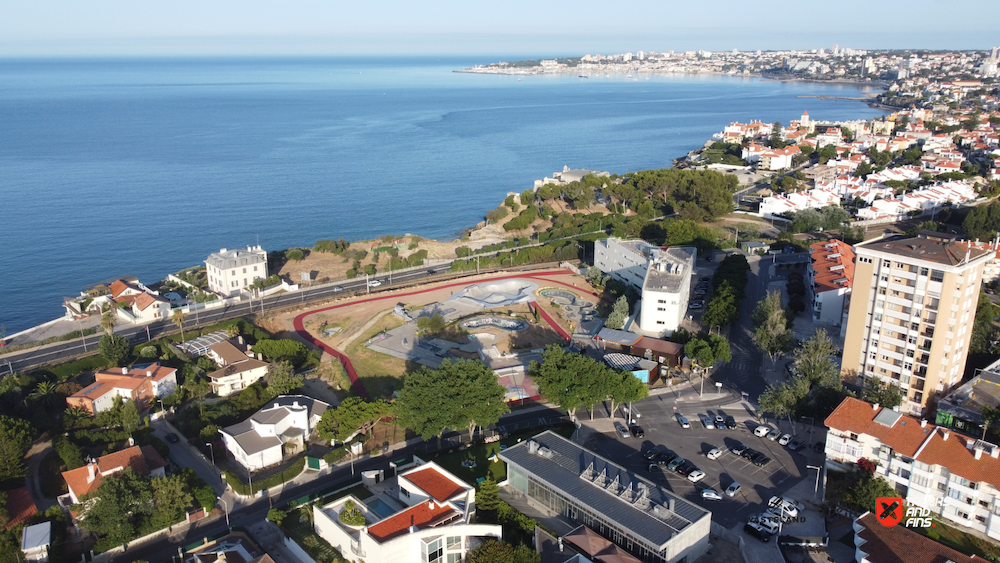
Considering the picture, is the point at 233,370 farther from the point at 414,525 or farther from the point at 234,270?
the point at 414,525

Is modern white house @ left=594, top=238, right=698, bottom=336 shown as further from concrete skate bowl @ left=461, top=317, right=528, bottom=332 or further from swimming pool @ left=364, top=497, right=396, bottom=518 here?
swimming pool @ left=364, top=497, right=396, bottom=518

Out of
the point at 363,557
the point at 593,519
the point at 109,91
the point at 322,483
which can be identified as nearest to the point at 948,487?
the point at 593,519

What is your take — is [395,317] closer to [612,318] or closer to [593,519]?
[612,318]

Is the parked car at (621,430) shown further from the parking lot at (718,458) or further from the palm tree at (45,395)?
the palm tree at (45,395)

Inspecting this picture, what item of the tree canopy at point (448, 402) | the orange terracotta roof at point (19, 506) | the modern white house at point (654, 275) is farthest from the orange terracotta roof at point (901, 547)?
the orange terracotta roof at point (19, 506)

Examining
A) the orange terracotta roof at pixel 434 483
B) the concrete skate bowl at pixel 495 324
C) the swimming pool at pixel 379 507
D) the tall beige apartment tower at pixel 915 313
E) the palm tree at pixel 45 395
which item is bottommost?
the concrete skate bowl at pixel 495 324

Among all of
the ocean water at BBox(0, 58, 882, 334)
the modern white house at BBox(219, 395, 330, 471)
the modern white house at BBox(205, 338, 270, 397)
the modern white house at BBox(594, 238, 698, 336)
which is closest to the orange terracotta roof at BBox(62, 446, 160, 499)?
the modern white house at BBox(219, 395, 330, 471)
